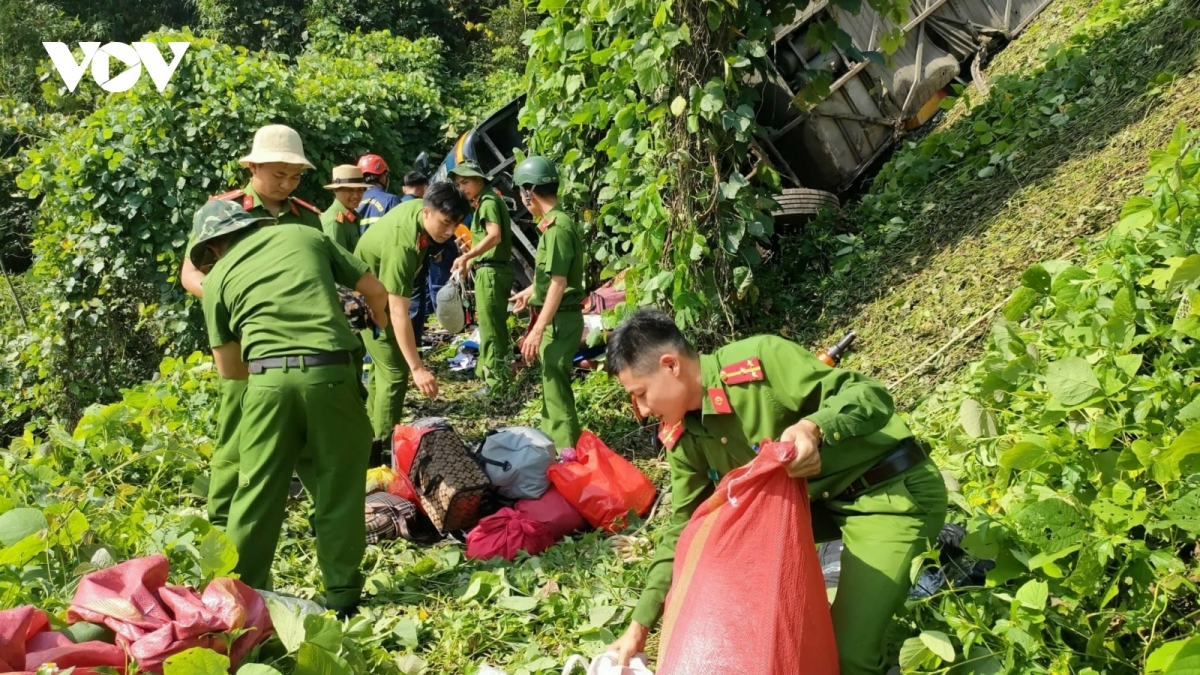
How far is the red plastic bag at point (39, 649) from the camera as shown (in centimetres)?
213

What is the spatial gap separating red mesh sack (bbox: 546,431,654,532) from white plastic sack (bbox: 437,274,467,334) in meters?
2.37

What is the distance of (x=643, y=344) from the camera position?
95.3 inches

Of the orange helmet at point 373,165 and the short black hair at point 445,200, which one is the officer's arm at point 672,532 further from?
the orange helmet at point 373,165

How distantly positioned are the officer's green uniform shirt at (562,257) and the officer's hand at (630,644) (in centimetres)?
274

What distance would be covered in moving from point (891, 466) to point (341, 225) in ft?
14.7

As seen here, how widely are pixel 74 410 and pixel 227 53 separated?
3669mm

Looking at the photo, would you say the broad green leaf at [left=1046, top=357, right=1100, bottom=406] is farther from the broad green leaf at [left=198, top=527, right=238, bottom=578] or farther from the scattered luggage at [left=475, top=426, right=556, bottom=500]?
the scattered luggage at [left=475, top=426, right=556, bottom=500]

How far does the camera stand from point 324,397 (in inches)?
135

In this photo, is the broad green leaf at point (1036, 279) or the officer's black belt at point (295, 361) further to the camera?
the officer's black belt at point (295, 361)

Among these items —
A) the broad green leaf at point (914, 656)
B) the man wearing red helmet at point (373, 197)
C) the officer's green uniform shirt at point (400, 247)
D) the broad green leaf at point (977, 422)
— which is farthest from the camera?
the man wearing red helmet at point (373, 197)

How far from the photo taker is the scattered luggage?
14.6ft

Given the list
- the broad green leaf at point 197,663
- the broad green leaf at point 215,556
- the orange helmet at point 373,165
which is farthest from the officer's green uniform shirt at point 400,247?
the broad green leaf at point 197,663

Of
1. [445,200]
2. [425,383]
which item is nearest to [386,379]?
[425,383]
